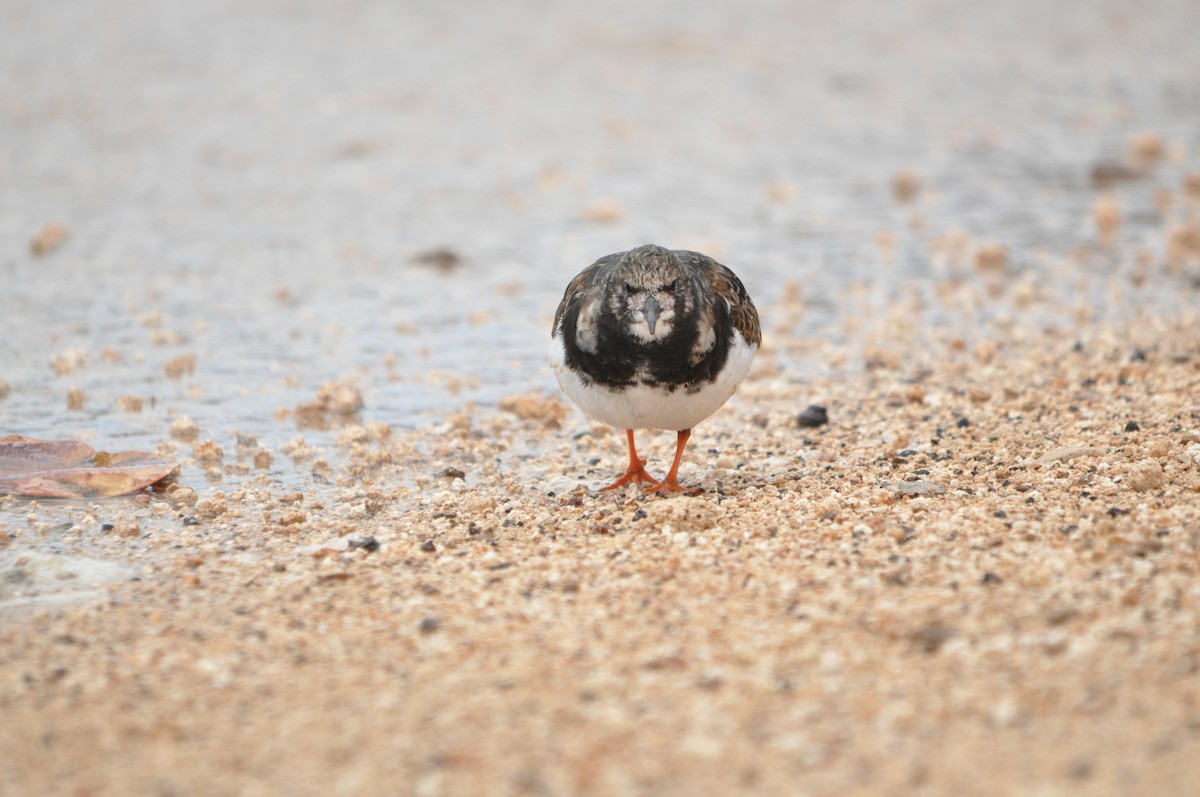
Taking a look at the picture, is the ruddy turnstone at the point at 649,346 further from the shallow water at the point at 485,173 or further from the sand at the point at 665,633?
the shallow water at the point at 485,173

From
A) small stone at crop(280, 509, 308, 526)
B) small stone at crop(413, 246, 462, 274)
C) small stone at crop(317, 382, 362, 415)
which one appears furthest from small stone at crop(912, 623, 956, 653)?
small stone at crop(413, 246, 462, 274)

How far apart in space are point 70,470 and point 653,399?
3.03 meters

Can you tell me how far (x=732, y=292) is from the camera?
230 inches

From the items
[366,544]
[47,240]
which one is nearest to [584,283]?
[366,544]

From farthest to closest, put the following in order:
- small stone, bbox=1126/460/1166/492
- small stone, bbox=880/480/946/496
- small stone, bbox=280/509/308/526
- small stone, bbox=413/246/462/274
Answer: small stone, bbox=413/246/462/274, small stone, bbox=280/509/308/526, small stone, bbox=880/480/946/496, small stone, bbox=1126/460/1166/492

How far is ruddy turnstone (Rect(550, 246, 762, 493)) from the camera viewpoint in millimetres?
5215

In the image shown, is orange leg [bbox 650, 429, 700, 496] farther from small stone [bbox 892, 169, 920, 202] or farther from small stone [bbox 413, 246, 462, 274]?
small stone [bbox 892, 169, 920, 202]

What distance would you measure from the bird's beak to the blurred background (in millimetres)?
2457

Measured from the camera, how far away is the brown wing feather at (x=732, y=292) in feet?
18.8

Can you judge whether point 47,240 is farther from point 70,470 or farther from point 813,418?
point 813,418

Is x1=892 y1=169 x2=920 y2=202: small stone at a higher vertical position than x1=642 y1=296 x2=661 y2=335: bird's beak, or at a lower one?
higher

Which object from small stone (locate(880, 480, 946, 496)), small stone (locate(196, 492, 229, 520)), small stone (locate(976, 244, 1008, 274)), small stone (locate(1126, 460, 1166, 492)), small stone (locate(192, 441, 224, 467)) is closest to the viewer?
small stone (locate(1126, 460, 1166, 492))

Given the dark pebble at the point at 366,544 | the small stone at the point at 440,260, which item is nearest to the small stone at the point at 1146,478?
the dark pebble at the point at 366,544

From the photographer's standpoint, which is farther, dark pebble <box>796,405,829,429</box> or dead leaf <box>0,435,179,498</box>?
dark pebble <box>796,405,829,429</box>
